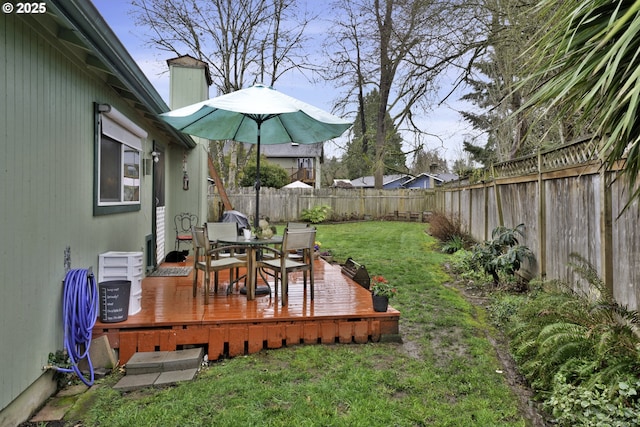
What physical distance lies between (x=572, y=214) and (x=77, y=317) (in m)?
4.57

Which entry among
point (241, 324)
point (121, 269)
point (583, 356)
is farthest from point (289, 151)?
point (583, 356)

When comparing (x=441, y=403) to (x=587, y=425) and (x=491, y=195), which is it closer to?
(x=587, y=425)

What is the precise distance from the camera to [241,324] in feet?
11.4

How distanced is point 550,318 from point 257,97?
11.1 ft

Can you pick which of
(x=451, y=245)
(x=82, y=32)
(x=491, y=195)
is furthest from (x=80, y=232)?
(x=451, y=245)

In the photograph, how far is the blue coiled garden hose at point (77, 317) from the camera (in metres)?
2.88

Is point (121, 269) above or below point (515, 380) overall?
above

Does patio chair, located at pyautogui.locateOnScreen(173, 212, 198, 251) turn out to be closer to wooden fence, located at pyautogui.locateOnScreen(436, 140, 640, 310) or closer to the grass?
the grass

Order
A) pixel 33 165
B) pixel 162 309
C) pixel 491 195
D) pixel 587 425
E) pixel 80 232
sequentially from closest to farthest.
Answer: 1. pixel 587 425
2. pixel 33 165
3. pixel 80 232
4. pixel 162 309
5. pixel 491 195

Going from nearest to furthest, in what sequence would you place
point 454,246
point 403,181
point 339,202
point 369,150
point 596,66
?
point 596,66 < point 454,246 < point 339,202 < point 369,150 < point 403,181

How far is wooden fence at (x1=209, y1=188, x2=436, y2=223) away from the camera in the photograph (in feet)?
55.2

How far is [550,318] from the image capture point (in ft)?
10.8

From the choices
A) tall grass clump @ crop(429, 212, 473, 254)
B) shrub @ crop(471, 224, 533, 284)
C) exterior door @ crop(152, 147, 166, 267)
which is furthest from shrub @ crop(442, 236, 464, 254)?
exterior door @ crop(152, 147, 166, 267)

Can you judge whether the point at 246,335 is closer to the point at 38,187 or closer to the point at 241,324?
the point at 241,324
